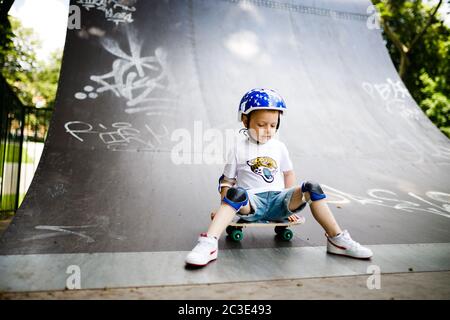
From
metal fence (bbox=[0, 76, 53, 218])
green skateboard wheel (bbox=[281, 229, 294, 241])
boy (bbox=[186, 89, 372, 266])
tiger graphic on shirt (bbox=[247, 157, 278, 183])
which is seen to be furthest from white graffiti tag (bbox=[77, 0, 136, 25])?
green skateboard wheel (bbox=[281, 229, 294, 241])

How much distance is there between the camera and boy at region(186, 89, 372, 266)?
2398 millimetres

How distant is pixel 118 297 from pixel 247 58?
199 inches

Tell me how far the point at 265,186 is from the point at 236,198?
32 cm

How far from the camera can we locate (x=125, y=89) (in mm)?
5125

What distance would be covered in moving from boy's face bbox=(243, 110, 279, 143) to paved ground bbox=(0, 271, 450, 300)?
1.06m

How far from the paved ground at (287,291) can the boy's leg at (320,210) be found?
51cm

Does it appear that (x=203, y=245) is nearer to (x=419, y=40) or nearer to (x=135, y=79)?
(x=135, y=79)

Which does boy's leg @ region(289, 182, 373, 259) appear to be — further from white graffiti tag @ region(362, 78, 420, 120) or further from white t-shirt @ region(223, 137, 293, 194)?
white graffiti tag @ region(362, 78, 420, 120)

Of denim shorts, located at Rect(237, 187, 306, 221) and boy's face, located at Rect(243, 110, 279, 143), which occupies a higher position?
boy's face, located at Rect(243, 110, 279, 143)

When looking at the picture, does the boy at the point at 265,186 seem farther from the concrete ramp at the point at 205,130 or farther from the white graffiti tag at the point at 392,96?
the white graffiti tag at the point at 392,96

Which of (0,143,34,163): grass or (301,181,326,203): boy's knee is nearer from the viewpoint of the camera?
(301,181,326,203): boy's knee

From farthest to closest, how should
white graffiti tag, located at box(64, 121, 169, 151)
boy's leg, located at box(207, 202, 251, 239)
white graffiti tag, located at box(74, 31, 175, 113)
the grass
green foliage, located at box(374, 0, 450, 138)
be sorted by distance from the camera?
green foliage, located at box(374, 0, 450, 138), the grass, white graffiti tag, located at box(74, 31, 175, 113), white graffiti tag, located at box(64, 121, 169, 151), boy's leg, located at box(207, 202, 251, 239)

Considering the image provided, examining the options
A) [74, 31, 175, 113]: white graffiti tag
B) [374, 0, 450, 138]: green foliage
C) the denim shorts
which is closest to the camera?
the denim shorts
